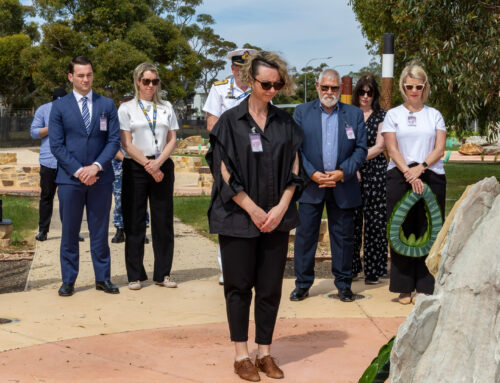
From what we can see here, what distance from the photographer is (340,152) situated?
21.4ft

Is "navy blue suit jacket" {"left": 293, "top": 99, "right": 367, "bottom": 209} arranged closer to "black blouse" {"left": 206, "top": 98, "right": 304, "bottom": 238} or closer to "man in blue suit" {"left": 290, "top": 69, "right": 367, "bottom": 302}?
"man in blue suit" {"left": 290, "top": 69, "right": 367, "bottom": 302}

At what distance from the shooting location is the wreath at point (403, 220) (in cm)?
637

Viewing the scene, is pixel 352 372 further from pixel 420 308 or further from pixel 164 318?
pixel 164 318

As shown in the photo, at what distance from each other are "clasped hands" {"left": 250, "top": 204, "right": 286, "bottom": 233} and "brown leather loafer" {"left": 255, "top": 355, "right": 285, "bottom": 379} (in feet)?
2.61

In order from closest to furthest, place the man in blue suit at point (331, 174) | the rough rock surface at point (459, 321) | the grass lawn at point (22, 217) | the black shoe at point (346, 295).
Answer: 1. the rough rock surface at point (459, 321)
2. the man in blue suit at point (331, 174)
3. the black shoe at point (346, 295)
4. the grass lawn at point (22, 217)

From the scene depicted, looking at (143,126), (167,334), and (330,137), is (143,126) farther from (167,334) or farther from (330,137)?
(167,334)

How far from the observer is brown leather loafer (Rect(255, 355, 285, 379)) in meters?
4.54

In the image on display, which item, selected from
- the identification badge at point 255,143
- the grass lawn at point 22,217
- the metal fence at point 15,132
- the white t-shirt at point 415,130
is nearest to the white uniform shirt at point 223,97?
the white t-shirt at point 415,130

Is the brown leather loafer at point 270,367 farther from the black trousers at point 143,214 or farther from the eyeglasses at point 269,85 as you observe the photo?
the black trousers at point 143,214

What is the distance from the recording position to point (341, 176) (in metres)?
6.41

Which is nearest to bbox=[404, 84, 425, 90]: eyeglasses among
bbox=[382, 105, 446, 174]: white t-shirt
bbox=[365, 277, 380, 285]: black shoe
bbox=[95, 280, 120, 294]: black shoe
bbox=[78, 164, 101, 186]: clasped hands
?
bbox=[382, 105, 446, 174]: white t-shirt

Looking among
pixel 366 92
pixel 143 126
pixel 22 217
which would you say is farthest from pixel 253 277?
pixel 22 217

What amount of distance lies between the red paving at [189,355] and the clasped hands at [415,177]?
121 centimetres

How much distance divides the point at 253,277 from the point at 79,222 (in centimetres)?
259
